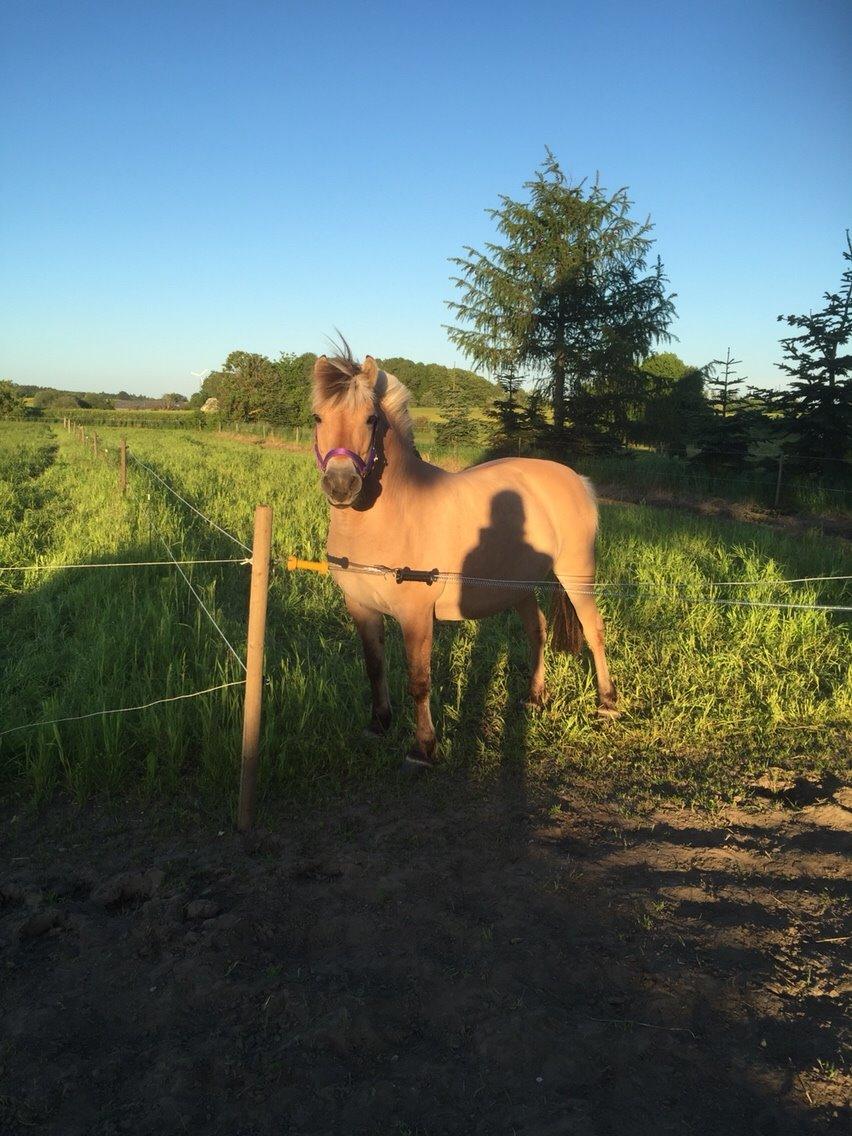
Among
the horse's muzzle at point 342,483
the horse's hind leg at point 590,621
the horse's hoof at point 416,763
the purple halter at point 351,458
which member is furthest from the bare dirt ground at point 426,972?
the purple halter at point 351,458

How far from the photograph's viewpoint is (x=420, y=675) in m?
3.99

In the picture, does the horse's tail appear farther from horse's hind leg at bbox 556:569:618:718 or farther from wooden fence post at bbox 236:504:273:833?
wooden fence post at bbox 236:504:273:833

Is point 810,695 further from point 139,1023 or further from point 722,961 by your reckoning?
point 139,1023

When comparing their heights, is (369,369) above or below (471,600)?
above

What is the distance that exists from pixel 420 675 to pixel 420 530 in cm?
83

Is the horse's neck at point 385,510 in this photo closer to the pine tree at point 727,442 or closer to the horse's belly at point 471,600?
the horse's belly at point 471,600

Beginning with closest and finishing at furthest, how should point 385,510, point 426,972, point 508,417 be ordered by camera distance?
1. point 426,972
2. point 385,510
3. point 508,417

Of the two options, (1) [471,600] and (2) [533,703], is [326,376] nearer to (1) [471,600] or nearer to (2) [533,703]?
(1) [471,600]

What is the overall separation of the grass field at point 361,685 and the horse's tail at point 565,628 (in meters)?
0.13

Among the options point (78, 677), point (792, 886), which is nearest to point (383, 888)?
point (792, 886)

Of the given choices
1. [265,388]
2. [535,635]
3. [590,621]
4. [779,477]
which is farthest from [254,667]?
[265,388]

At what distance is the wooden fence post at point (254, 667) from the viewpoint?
3238 millimetres

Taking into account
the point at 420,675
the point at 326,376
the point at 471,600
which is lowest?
the point at 420,675

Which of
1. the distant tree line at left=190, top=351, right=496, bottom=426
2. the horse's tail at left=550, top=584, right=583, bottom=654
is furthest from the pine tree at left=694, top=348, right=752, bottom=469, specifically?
the distant tree line at left=190, top=351, right=496, bottom=426
